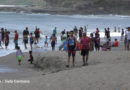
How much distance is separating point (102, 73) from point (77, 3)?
144998 mm

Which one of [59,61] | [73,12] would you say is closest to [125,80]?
[59,61]

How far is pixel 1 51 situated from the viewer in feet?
75.3

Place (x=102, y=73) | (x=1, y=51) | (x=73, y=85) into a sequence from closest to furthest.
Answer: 1. (x=73, y=85)
2. (x=102, y=73)
3. (x=1, y=51)

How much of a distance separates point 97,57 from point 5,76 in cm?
380

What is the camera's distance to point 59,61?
1553 centimetres

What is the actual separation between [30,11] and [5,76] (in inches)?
5511

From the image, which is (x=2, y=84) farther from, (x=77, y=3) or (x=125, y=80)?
(x=77, y=3)

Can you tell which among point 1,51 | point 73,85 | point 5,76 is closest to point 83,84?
point 73,85

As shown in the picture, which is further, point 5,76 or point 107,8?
point 107,8

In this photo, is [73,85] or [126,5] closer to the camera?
[73,85]

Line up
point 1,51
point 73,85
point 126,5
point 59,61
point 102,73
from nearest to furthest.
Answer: point 73,85 < point 102,73 < point 59,61 < point 1,51 < point 126,5

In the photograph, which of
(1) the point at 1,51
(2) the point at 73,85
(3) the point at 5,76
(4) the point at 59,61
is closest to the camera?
(2) the point at 73,85

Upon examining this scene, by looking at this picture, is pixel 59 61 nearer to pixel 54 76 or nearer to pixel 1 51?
pixel 54 76

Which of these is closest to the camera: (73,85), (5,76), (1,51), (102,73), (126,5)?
(73,85)
